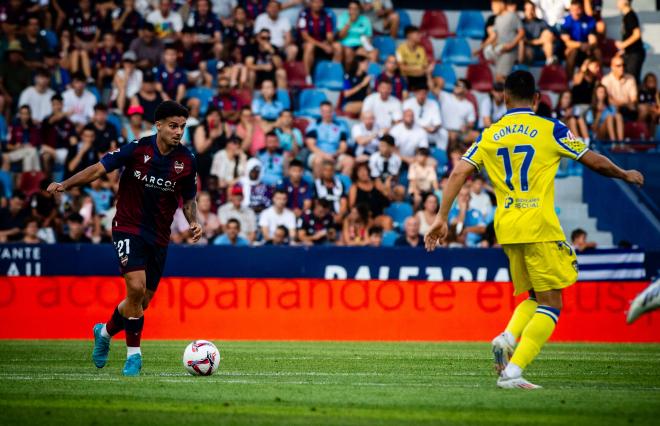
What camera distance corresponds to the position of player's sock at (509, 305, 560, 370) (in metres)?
8.98

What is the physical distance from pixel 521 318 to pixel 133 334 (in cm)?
373

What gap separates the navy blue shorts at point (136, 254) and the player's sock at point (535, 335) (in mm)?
3776

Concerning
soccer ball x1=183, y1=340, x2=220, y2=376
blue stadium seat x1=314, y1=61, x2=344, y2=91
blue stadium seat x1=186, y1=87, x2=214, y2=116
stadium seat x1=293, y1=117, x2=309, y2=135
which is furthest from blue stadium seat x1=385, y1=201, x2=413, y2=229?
soccer ball x1=183, y1=340, x2=220, y2=376

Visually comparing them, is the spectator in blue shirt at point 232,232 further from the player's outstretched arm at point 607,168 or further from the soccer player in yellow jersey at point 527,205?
the player's outstretched arm at point 607,168

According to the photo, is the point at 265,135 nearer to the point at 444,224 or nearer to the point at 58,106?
the point at 58,106

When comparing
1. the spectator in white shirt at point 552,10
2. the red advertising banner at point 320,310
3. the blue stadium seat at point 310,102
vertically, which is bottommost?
the red advertising banner at point 320,310

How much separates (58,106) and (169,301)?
543 centimetres

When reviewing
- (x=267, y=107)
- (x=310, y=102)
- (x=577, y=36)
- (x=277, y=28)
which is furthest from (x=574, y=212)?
(x=277, y=28)

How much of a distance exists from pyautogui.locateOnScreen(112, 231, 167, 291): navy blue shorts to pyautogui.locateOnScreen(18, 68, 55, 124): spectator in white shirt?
1238 centimetres

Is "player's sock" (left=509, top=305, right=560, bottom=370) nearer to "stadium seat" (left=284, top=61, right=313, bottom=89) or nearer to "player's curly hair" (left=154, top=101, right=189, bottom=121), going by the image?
"player's curly hair" (left=154, top=101, right=189, bottom=121)

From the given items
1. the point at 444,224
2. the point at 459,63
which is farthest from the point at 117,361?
the point at 459,63

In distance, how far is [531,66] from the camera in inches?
998

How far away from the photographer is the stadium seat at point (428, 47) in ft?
82.2

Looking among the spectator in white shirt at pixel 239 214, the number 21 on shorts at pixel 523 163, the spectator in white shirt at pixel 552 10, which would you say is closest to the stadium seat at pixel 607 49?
the spectator in white shirt at pixel 552 10
